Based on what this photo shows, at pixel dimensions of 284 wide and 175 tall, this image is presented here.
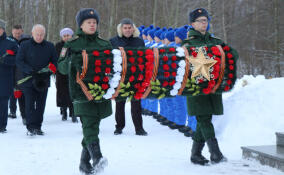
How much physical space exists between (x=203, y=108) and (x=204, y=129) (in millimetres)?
251

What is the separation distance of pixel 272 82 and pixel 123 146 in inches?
119

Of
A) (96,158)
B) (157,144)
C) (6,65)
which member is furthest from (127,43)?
(96,158)

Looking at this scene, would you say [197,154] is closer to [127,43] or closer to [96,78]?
[96,78]

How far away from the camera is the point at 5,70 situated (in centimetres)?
695

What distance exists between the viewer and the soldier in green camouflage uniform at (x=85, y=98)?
3750mm

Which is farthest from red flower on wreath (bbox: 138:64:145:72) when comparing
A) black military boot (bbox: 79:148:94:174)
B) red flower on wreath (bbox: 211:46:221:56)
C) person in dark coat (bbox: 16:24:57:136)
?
person in dark coat (bbox: 16:24:57:136)

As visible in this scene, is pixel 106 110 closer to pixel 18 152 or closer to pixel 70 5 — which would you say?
pixel 18 152

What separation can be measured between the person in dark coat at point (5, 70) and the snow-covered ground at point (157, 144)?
0.39 metres

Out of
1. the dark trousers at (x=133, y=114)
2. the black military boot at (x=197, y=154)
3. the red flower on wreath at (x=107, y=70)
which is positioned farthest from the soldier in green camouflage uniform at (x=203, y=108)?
the dark trousers at (x=133, y=114)

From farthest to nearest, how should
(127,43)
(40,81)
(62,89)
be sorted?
(62,89) < (127,43) < (40,81)

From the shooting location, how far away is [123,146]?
5.62 m

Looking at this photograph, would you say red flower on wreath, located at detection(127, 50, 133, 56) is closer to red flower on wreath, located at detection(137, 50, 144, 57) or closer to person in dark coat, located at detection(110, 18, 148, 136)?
red flower on wreath, located at detection(137, 50, 144, 57)

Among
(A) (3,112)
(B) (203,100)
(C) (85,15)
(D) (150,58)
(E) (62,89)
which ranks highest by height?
(C) (85,15)

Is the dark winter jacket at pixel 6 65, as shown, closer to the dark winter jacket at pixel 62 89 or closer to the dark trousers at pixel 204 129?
the dark winter jacket at pixel 62 89
